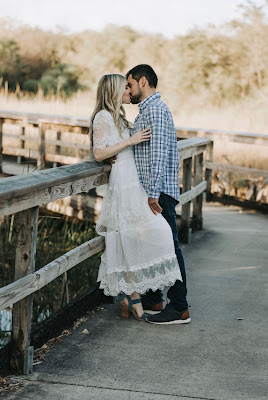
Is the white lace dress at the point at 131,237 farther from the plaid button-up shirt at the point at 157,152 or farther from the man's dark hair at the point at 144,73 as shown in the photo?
the man's dark hair at the point at 144,73

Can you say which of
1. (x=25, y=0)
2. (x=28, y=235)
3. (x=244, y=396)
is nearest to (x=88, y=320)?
(x=28, y=235)

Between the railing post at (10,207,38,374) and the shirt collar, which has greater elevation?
the shirt collar

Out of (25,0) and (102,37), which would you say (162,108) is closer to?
(102,37)

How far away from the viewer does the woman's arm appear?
3.92 meters

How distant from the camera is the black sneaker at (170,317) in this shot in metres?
4.15

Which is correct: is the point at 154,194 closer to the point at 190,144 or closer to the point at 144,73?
the point at 144,73

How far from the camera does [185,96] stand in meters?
26.5

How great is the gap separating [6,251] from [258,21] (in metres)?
18.8

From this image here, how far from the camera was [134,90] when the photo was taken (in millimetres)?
4066

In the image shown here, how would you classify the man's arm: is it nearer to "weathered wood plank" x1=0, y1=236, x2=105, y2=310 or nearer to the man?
the man

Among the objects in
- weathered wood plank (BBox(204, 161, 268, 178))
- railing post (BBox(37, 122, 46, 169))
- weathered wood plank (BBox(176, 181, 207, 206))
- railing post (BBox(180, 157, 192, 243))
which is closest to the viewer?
weathered wood plank (BBox(176, 181, 207, 206))

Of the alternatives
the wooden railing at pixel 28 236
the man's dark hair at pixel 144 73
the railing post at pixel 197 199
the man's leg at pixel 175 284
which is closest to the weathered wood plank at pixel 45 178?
the wooden railing at pixel 28 236

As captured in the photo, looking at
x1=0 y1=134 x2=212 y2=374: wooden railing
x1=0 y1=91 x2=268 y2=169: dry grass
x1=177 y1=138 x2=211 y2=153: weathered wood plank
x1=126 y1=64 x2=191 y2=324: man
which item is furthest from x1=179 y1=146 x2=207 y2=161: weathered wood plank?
x1=0 y1=91 x2=268 y2=169: dry grass

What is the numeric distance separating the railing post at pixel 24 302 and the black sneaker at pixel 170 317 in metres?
1.01
